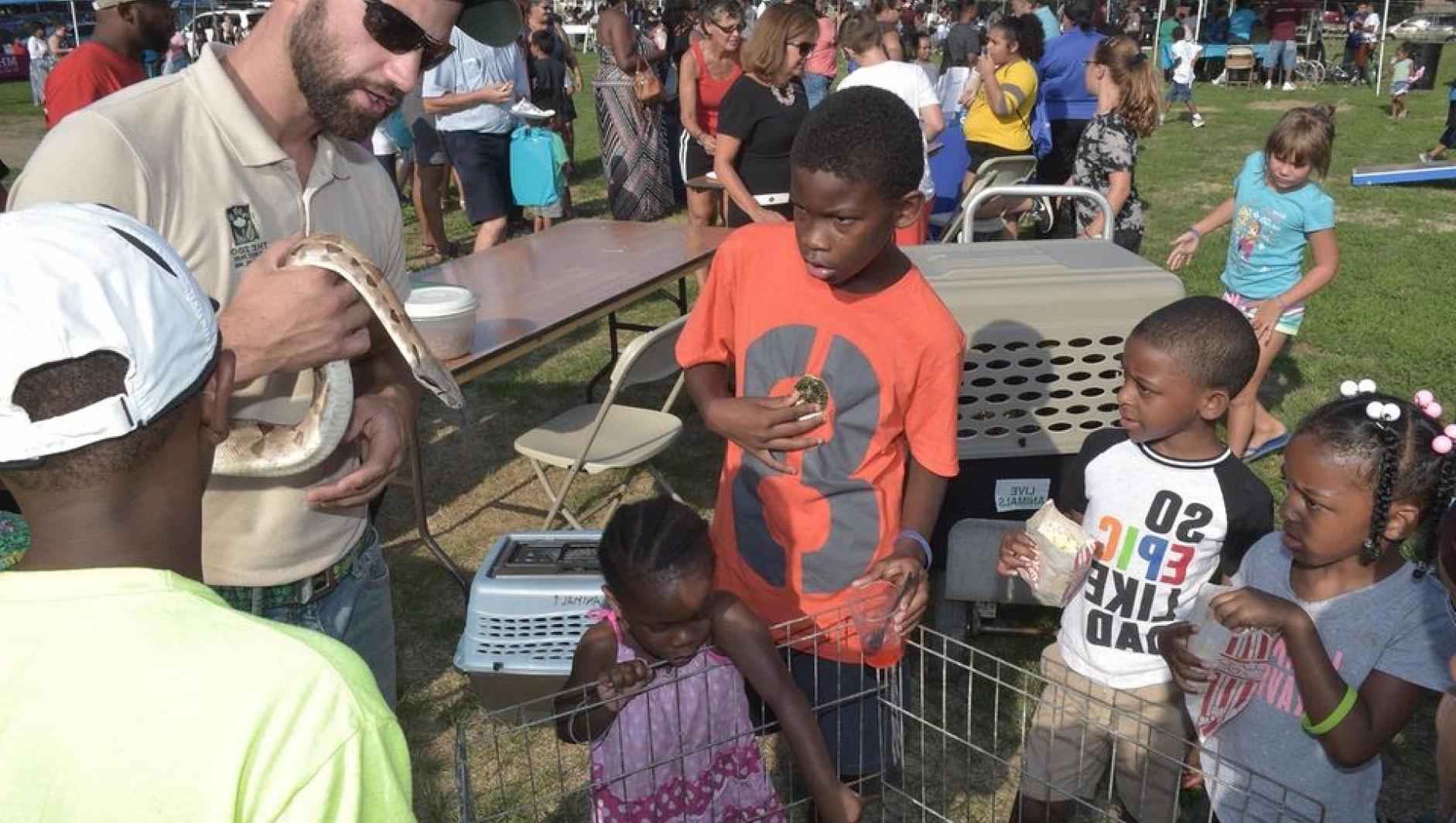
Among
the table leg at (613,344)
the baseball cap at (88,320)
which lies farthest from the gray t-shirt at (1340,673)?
the table leg at (613,344)

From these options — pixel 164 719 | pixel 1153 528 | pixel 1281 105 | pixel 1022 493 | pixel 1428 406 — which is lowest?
pixel 1281 105

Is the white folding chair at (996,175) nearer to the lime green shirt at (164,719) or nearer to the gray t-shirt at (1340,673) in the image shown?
the gray t-shirt at (1340,673)

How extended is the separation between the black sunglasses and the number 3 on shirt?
0.90m

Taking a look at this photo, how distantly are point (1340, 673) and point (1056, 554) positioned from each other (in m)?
0.59

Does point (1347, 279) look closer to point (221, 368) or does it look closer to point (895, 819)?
point (895, 819)

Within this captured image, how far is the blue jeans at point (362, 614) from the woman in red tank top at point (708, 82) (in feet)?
17.5

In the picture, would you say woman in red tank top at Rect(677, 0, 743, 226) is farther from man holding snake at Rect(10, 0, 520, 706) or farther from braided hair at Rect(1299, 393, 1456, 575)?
braided hair at Rect(1299, 393, 1456, 575)

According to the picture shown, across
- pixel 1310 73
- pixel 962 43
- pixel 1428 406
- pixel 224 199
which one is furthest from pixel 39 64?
pixel 1310 73

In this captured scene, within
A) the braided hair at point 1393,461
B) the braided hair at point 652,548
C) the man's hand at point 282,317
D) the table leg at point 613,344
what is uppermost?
the man's hand at point 282,317

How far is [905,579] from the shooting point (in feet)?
7.22

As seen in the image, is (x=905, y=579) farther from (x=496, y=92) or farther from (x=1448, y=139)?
(x=1448, y=139)

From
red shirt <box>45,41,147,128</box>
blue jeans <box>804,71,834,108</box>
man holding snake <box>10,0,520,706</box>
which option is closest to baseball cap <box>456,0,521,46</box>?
man holding snake <box>10,0,520,706</box>

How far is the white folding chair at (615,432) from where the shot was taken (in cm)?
407

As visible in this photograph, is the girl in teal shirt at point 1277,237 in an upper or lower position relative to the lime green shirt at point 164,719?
lower
